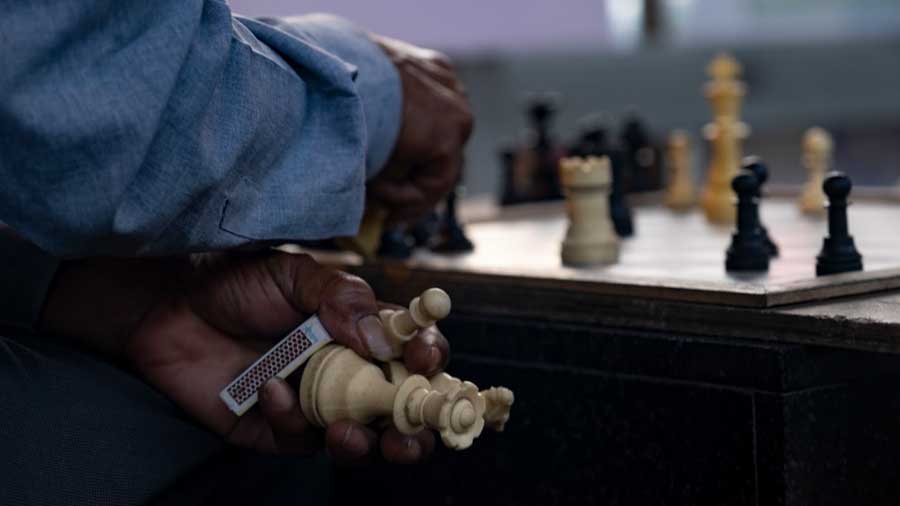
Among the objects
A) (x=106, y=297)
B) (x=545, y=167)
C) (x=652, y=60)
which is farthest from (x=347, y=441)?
(x=652, y=60)

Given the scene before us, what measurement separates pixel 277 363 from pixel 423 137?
0.47m

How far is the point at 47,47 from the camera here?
89 centimetres

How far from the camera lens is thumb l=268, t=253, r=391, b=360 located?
992 millimetres

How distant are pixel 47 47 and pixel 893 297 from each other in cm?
74

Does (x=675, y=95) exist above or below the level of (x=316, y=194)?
below

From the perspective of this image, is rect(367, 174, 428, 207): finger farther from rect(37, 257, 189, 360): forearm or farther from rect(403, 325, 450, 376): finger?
rect(403, 325, 450, 376): finger

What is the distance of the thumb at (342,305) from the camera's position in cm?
99

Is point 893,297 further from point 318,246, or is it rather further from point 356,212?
point 318,246

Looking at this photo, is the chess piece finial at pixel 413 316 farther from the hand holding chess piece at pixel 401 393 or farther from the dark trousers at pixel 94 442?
the dark trousers at pixel 94 442

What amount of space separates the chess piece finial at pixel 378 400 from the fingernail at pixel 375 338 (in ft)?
0.04

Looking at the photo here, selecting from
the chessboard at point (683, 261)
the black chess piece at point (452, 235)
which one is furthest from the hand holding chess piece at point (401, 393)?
the black chess piece at point (452, 235)

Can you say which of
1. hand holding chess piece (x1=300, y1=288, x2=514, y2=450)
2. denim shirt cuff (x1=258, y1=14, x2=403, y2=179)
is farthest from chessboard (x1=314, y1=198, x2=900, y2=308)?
hand holding chess piece (x1=300, y1=288, x2=514, y2=450)

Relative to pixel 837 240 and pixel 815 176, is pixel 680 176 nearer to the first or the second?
pixel 815 176

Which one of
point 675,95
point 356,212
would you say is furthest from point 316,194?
point 675,95
